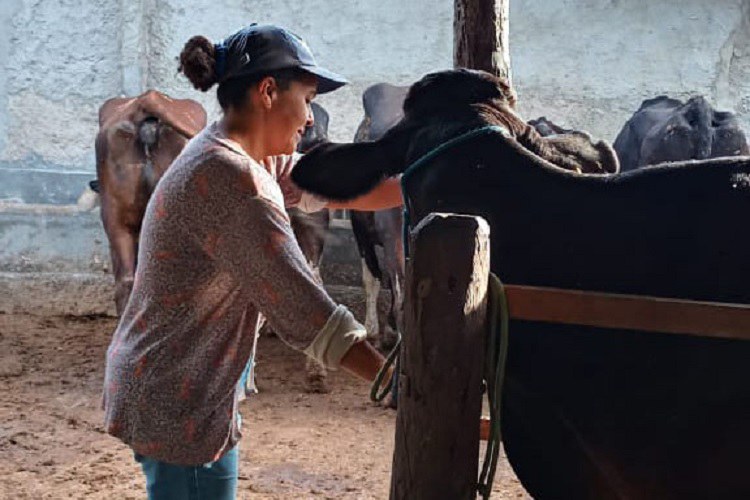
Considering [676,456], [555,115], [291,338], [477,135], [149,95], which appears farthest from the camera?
[555,115]

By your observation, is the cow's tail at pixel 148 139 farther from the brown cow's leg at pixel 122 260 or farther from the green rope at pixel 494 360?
the green rope at pixel 494 360

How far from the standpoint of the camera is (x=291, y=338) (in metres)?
1.86

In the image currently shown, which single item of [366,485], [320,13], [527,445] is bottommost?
[366,485]

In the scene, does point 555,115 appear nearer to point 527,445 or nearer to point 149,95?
point 149,95

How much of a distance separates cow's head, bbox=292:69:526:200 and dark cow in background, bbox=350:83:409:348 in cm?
424

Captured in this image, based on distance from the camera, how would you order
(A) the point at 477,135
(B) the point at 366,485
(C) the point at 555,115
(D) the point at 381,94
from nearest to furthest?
(A) the point at 477,135 < (B) the point at 366,485 < (D) the point at 381,94 < (C) the point at 555,115

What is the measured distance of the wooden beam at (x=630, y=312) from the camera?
5.29ft

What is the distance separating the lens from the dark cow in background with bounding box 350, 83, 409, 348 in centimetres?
656

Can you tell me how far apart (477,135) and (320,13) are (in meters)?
7.18

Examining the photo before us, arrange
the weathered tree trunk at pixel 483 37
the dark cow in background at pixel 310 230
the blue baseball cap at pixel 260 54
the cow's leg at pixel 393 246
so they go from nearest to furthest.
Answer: the blue baseball cap at pixel 260 54
the weathered tree trunk at pixel 483 37
the cow's leg at pixel 393 246
the dark cow in background at pixel 310 230

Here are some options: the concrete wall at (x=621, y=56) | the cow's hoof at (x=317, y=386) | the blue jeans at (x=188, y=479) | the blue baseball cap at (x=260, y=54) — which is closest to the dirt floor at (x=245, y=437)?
the cow's hoof at (x=317, y=386)

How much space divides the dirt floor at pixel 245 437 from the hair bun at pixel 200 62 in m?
2.48

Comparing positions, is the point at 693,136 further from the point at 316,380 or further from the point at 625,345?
the point at 625,345

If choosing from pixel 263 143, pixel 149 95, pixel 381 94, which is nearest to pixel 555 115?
pixel 381 94
